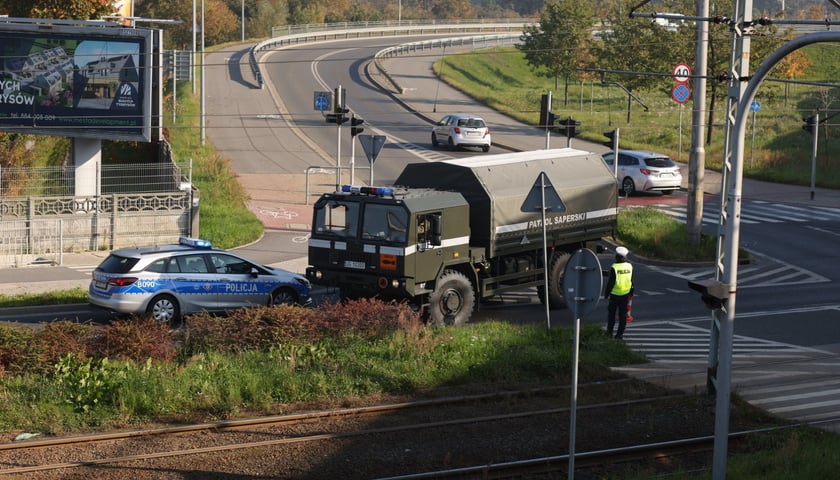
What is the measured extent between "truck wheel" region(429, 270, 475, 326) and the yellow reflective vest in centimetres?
286

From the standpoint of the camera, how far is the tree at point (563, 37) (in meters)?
62.2

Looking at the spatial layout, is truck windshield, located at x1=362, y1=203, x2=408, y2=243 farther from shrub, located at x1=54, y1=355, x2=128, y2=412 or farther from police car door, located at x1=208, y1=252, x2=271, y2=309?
shrub, located at x1=54, y1=355, x2=128, y2=412

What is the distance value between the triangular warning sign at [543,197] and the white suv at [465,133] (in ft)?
87.5

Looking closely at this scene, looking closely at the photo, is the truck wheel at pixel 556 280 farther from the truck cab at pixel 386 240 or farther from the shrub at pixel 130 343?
the shrub at pixel 130 343

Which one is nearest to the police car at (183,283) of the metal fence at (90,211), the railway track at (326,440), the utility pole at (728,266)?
the railway track at (326,440)

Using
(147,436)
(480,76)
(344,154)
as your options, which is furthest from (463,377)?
(480,76)

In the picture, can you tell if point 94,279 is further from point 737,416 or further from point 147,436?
point 737,416

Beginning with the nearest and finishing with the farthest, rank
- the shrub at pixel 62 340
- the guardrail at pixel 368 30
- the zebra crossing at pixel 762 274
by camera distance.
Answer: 1. the shrub at pixel 62 340
2. the zebra crossing at pixel 762 274
3. the guardrail at pixel 368 30

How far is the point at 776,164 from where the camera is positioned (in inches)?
1789

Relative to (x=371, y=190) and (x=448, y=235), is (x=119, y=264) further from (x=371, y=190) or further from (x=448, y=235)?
(x=448, y=235)

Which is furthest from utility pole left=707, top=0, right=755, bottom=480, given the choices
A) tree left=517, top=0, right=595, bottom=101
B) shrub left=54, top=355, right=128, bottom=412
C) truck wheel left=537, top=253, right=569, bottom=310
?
tree left=517, top=0, right=595, bottom=101

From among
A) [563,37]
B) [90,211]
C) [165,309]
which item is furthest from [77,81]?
[563,37]

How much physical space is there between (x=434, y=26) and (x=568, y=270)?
8686cm

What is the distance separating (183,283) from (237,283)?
43.3 inches
